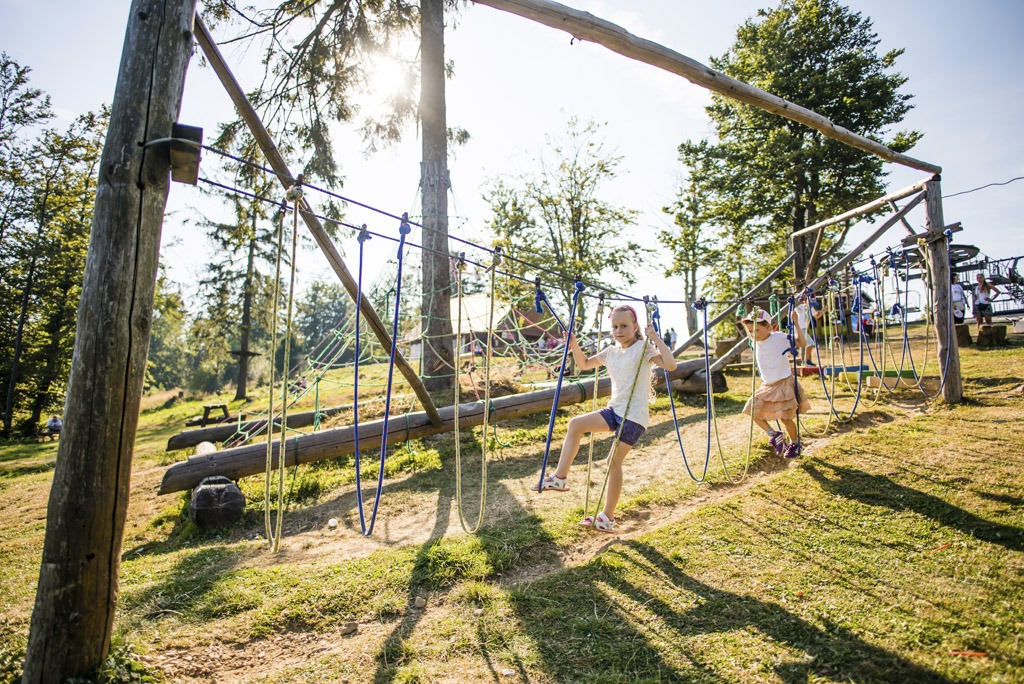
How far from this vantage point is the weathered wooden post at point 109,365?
2352 millimetres

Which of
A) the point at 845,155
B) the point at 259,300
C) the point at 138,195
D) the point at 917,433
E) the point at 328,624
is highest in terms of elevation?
the point at 845,155

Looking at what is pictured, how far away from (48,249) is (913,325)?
30.9 m

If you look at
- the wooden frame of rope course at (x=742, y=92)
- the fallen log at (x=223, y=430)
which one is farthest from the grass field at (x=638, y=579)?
the fallen log at (x=223, y=430)

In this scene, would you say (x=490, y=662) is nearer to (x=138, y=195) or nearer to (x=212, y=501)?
(x=138, y=195)

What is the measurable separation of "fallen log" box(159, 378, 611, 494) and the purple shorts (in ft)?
10.3

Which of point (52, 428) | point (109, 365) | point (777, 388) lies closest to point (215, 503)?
point (109, 365)

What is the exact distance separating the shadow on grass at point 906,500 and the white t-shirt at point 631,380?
2022 millimetres

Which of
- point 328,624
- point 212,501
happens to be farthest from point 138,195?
point 212,501

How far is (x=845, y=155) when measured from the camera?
1798cm

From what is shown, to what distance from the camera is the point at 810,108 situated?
62.5ft

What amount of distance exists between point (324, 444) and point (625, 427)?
13.1 ft

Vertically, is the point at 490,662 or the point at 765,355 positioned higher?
the point at 765,355

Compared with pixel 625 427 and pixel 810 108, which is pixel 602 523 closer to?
pixel 625 427

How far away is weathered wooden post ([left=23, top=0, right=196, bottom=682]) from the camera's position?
2352 millimetres
